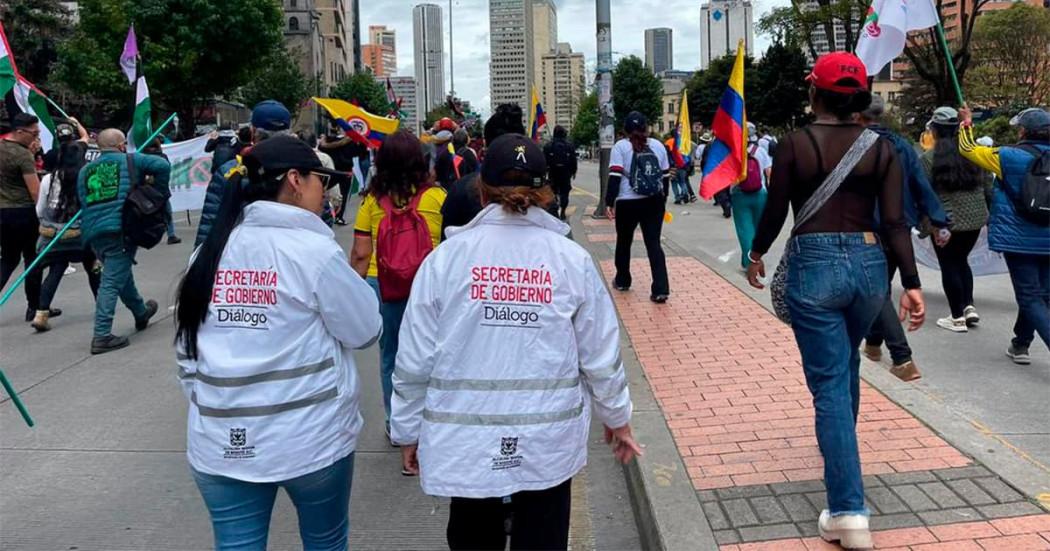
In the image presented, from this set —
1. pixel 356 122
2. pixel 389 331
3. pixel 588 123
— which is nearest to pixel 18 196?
pixel 356 122

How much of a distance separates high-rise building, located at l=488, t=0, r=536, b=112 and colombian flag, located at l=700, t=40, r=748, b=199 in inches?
3811

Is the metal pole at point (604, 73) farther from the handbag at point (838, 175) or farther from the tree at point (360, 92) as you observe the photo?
the tree at point (360, 92)

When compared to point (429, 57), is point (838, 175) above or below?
below

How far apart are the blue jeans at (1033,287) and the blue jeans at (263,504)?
17.5 feet

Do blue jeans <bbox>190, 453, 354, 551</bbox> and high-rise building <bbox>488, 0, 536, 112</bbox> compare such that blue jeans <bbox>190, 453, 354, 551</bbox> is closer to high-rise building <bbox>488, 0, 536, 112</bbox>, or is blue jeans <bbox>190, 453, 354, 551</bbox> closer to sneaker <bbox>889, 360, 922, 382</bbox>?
sneaker <bbox>889, 360, 922, 382</bbox>

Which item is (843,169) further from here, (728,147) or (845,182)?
(728,147)

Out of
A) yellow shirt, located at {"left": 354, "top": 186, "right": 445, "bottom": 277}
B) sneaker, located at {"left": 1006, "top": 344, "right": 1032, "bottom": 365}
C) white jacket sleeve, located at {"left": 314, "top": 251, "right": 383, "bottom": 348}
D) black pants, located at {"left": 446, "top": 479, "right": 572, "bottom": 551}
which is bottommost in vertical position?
sneaker, located at {"left": 1006, "top": 344, "right": 1032, "bottom": 365}

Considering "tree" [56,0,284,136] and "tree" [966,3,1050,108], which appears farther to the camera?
"tree" [966,3,1050,108]

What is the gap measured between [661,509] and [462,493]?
1.60 m

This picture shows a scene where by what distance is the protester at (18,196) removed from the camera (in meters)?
8.40

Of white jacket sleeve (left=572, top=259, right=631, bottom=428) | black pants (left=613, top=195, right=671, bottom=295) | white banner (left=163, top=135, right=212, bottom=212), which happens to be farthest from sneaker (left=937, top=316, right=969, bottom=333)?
white banner (left=163, top=135, right=212, bottom=212)

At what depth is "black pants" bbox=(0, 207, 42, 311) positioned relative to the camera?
8.51 m

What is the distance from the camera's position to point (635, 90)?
69812 mm

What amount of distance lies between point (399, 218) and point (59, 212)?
521 centimetres
